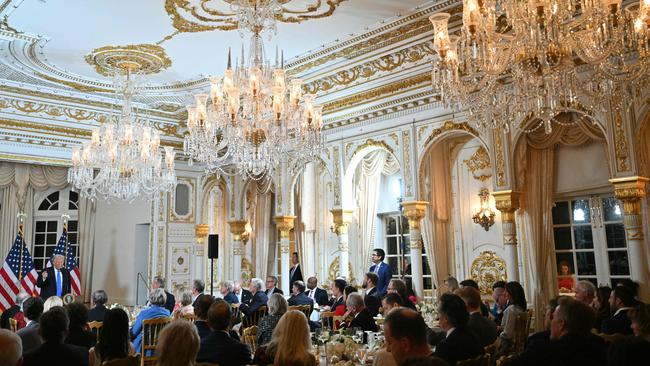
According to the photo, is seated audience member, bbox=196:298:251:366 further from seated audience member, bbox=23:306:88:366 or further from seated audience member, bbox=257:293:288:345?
seated audience member, bbox=257:293:288:345

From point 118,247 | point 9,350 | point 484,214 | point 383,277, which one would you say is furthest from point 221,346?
point 118,247

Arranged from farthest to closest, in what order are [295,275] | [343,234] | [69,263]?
[69,263] → [295,275] → [343,234]

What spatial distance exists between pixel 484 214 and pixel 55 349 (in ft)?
23.7

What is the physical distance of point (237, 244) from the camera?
12766 millimetres

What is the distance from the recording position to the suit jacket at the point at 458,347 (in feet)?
10.9

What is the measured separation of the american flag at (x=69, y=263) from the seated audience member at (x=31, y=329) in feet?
18.6

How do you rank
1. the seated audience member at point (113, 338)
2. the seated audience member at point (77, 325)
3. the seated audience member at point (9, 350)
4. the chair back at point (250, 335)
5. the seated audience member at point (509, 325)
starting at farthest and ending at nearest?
1. the chair back at point (250, 335)
2. the seated audience member at point (509, 325)
3. the seated audience member at point (77, 325)
4. the seated audience member at point (113, 338)
5. the seated audience member at point (9, 350)

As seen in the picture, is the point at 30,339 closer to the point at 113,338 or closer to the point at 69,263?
the point at 113,338

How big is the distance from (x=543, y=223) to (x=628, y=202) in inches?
63.7

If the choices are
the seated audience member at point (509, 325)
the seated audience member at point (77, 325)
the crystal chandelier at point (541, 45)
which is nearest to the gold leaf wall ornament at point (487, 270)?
the seated audience member at point (509, 325)

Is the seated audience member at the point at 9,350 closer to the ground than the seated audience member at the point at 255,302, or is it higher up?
higher up

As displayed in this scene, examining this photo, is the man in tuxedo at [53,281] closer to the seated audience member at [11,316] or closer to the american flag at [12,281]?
the american flag at [12,281]

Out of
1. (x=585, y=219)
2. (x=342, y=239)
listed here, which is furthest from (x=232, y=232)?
(x=585, y=219)

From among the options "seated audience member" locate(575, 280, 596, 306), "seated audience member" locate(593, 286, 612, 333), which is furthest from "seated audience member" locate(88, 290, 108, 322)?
"seated audience member" locate(593, 286, 612, 333)
